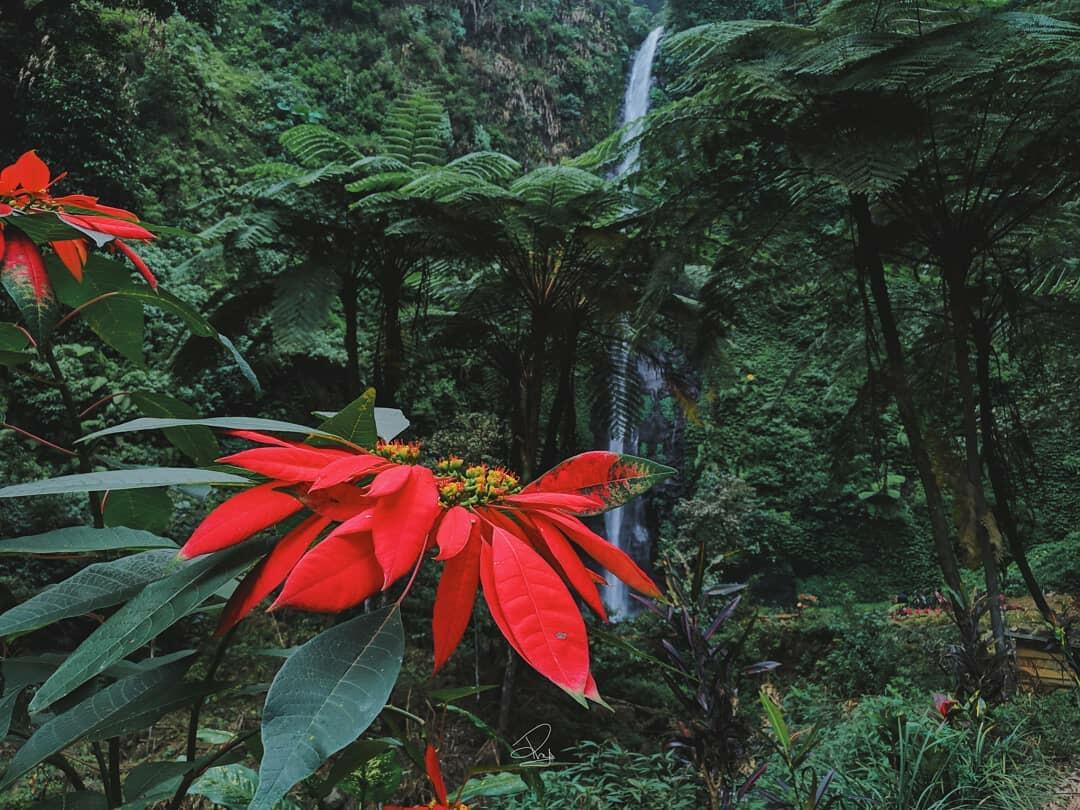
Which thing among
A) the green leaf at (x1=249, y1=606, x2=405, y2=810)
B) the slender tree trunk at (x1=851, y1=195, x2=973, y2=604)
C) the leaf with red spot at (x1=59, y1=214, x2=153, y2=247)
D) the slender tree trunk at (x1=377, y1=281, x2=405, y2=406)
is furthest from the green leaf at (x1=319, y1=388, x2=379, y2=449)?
the slender tree trunk at (x1=377, y1=281, x2=405, y2=406)

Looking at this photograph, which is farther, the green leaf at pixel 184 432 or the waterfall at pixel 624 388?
the waterfall at pixel 624 388

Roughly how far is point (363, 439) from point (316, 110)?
357 inches

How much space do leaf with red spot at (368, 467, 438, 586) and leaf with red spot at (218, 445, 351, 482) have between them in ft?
0.13

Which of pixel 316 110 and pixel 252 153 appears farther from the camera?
pixel 316 110

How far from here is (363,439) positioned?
35cm

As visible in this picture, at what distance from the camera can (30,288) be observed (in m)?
0.43

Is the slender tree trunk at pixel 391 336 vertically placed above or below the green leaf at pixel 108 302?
above

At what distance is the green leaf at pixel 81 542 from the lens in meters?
0.35

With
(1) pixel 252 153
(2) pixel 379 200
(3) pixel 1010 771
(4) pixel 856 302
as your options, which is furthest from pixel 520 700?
(1) pixel 252 153

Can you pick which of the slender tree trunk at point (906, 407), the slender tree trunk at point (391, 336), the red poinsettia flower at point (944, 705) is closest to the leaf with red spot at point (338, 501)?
the red poinsettia flower at point (944, 705)

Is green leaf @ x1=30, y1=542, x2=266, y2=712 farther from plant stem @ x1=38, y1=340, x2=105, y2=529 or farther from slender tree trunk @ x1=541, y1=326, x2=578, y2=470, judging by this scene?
slender tree trunk @ x1=541, y1=326, x2=578, y2=470

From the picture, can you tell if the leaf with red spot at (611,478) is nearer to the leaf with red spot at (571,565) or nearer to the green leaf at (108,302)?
the leaf with red spot at (571,565)

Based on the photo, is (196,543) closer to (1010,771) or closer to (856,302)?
(1010,771)

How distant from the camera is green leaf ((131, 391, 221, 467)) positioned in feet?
1.44
